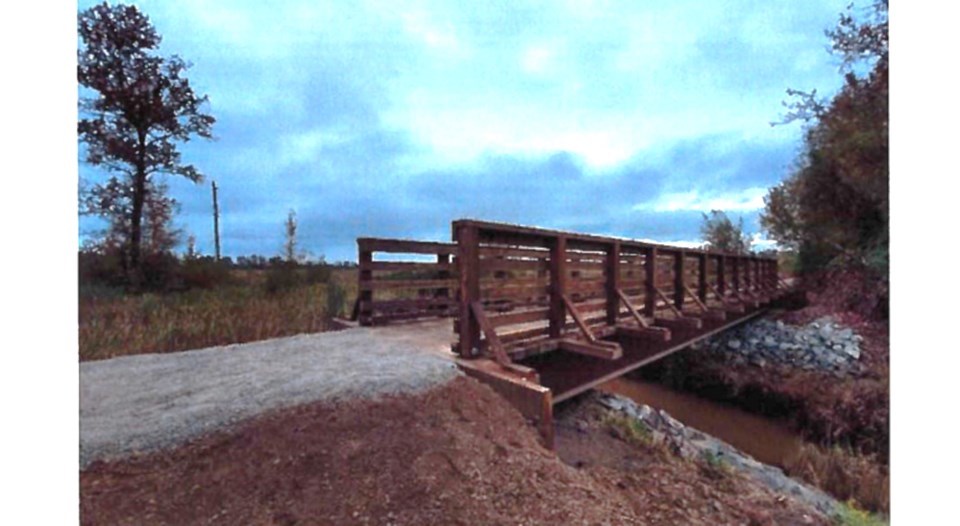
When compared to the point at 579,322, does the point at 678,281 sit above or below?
above

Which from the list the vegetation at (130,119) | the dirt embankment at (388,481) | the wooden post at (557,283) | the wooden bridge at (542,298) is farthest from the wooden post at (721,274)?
the vegetation at (130,119)

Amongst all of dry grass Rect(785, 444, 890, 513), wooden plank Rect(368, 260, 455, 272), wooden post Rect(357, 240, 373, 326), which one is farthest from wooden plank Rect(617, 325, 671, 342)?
wooden post Rect(357, 240, 373, 326)

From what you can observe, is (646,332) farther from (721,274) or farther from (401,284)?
(721,274)

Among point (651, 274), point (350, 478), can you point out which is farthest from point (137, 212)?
point (651, 274)

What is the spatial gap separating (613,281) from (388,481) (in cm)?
199

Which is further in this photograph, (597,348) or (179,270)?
(597,348)

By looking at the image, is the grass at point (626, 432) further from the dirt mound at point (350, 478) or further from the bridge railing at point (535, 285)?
the dirt mound at point (350, 478)

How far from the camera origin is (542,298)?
88.8 inches

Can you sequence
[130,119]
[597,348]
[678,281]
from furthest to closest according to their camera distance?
1. [678,281]
2. [597,348]
3. [130,119]

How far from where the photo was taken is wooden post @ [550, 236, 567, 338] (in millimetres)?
2207

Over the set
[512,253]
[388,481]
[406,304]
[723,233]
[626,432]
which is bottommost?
[626,432]
